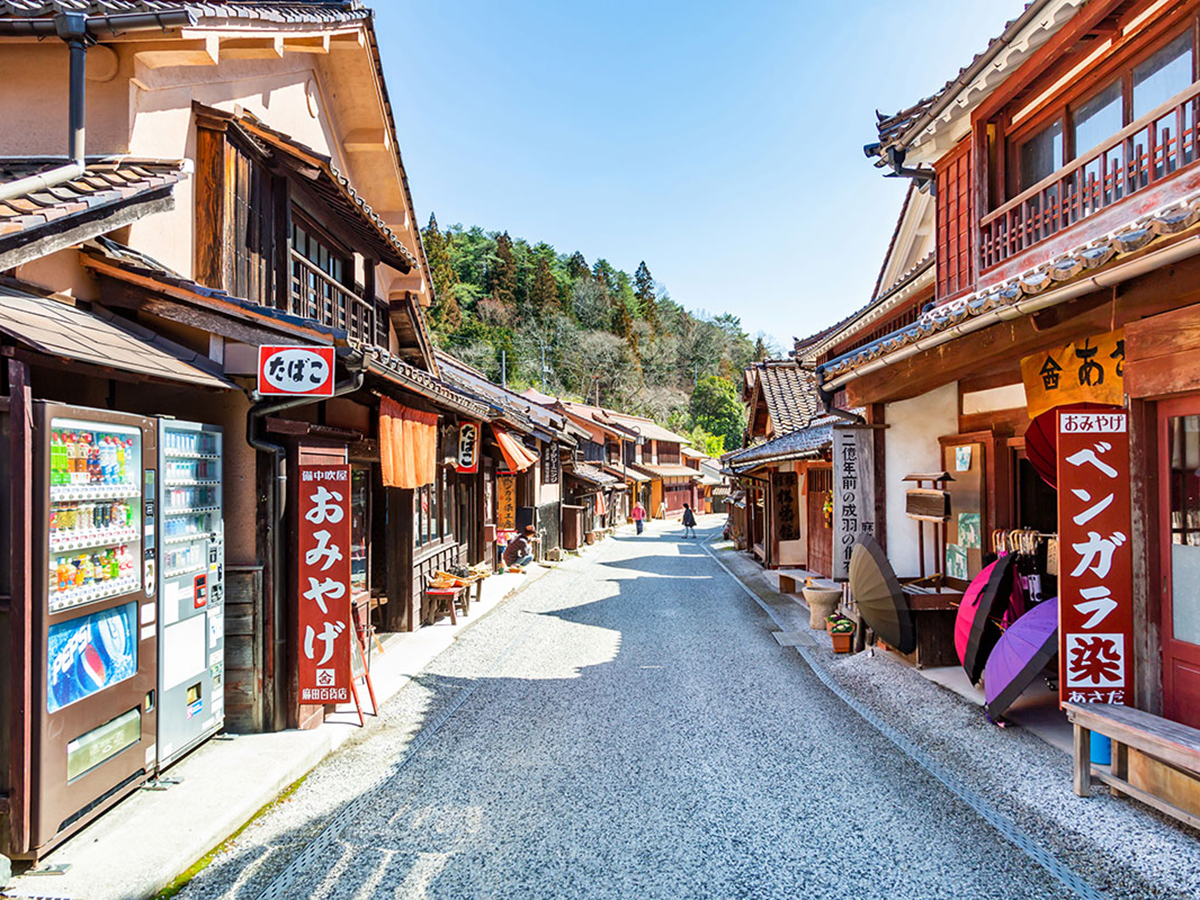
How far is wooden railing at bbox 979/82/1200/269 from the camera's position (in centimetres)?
590

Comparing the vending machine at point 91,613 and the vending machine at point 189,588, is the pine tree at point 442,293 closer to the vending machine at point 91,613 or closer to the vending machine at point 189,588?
the vending machine at point 189,588

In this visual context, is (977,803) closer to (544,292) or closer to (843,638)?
(843,638)

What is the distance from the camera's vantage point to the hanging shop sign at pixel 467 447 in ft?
44.8

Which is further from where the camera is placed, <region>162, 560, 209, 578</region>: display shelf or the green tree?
the green tree

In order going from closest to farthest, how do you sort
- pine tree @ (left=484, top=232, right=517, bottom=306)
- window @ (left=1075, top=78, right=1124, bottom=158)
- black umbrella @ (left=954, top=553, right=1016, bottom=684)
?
black umbrella @ (left=954, top=553, right=1016, bottom=684) → window @ (left=1075, top=78, right=1124, bottom=158) → pine tree @ (left=484, top=232, right=517, bottom=306)

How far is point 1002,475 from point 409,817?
7.76 meters

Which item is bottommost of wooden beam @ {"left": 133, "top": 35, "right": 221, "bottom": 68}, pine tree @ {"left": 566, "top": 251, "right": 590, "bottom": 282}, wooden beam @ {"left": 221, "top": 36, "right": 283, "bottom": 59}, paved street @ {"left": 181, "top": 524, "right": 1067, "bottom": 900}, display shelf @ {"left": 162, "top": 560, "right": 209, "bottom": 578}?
paved street @ {"left": 181, "top": 524, "right": 1067, "bottom": 900}

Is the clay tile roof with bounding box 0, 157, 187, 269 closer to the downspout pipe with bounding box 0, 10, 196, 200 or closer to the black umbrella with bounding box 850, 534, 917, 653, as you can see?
the downspout pipe with bounding box 0, 10, 196, 200

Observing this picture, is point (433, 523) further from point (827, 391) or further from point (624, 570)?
point (624, 570)

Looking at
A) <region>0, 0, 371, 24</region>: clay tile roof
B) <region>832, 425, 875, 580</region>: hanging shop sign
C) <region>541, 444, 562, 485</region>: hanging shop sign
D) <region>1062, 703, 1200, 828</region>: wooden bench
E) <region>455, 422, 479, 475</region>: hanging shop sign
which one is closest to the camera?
<region>1062, 703, 1200, 828</region>: wooden bench

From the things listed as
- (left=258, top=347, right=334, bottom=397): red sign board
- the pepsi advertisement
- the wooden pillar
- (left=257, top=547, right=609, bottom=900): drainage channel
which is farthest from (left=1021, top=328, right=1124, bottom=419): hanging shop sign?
the pepsi advertisement

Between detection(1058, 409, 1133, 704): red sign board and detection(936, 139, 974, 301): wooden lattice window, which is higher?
detection(936, 139, 974, 301): wooden lattice window

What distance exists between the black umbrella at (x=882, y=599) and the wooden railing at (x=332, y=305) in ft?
24.3

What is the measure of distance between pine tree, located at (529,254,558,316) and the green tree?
18273 millimetres
